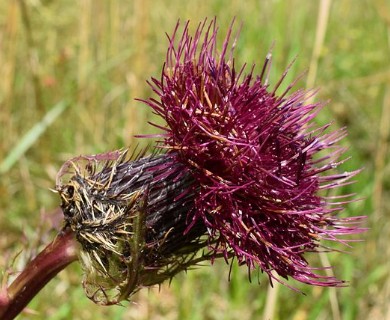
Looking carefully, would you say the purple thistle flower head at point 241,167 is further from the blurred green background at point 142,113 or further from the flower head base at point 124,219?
the blurred green background at point 142,113

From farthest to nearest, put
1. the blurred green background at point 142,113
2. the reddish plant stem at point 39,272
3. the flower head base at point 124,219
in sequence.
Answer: the blurred green background at point 142,113 → the reddish plant stem at point 39,272 → the flower head base at point 124,219

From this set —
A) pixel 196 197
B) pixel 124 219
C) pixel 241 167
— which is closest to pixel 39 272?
pixel 124 219

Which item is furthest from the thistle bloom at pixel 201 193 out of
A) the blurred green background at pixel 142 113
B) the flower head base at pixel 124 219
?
the blurred green background at pixel 142 113

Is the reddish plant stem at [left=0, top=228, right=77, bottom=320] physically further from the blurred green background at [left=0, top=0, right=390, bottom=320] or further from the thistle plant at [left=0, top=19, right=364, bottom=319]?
the blurred green background at [left=0, top=0, right=390, bottom=320]

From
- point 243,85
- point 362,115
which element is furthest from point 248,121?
point 362,115

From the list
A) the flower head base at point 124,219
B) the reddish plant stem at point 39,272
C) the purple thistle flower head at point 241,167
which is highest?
the purple thistle flower head at point 241,167
